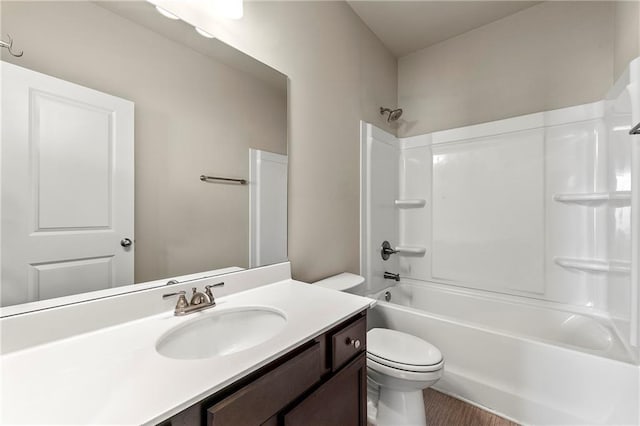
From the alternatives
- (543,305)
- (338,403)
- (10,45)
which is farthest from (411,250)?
(10,45)

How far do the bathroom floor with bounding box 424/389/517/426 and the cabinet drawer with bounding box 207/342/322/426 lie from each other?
1112mm

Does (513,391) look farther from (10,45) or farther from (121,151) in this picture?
(10,45)

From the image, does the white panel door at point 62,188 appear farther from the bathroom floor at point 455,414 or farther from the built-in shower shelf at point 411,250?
the built-in shower shelf at point 411,250

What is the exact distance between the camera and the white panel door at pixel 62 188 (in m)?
0.70

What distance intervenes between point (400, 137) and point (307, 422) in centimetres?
243

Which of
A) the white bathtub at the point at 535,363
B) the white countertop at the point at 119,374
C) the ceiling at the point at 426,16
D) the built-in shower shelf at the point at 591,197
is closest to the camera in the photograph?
the white countertop at the point at 119,374

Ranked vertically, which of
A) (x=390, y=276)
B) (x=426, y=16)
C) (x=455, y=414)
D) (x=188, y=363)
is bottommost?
(x=455, y=414)

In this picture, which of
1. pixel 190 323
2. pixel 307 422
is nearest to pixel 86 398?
pixel 190 323

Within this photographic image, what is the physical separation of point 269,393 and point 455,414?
4.56ft

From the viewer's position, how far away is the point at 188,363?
635 mm

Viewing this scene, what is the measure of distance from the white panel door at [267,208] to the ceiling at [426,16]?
145 cm

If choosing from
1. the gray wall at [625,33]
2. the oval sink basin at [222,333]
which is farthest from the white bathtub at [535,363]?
the gray wall at [625,33]

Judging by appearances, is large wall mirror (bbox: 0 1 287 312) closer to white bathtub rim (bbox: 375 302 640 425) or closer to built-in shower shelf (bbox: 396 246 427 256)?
white bathtub rim (bbox: 375 302 640 425)

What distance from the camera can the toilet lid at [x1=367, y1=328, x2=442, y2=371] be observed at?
4.14ft
